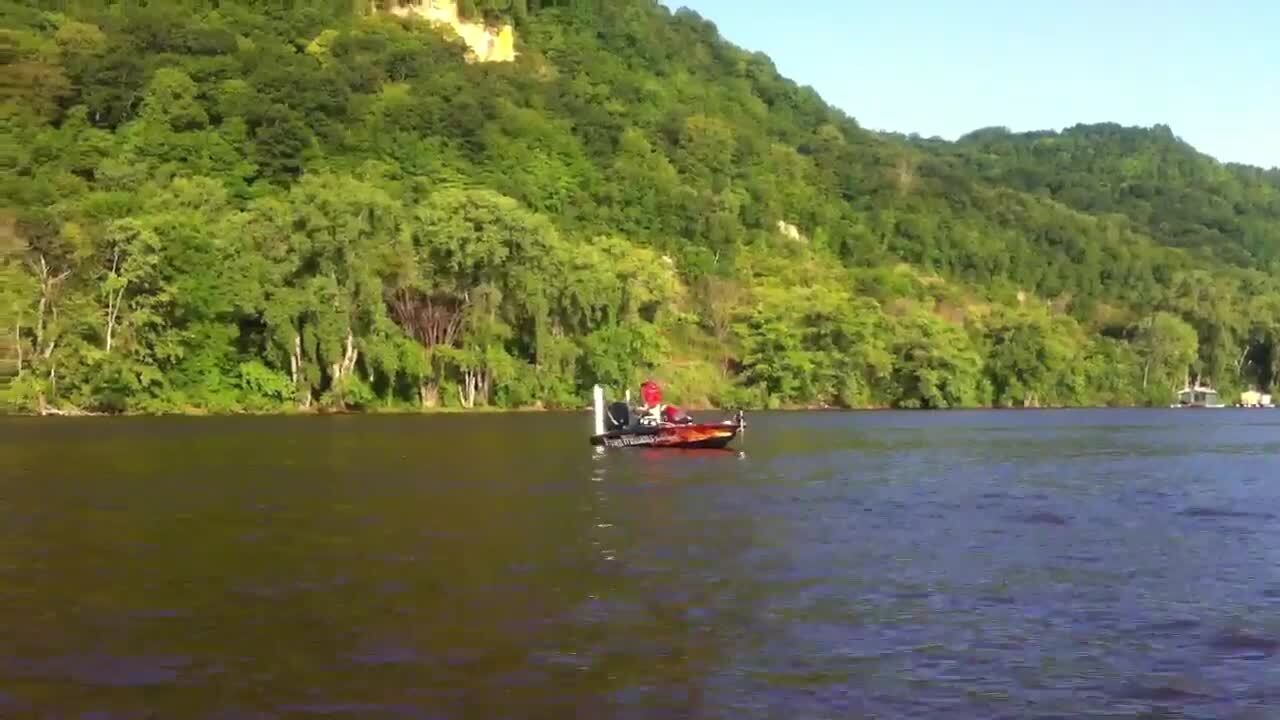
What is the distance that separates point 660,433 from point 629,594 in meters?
37.1

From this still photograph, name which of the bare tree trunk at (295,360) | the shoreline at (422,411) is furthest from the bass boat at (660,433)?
the bare tree trunk at (295,360)

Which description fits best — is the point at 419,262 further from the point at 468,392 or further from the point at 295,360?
the point at 295,360

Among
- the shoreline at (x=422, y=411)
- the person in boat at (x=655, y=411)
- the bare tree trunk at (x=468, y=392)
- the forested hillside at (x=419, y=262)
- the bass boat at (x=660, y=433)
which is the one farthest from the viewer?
the bare tree trunk at (x=468, y=392)

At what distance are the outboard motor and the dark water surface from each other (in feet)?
43.9

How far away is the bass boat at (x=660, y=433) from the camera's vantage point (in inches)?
2295

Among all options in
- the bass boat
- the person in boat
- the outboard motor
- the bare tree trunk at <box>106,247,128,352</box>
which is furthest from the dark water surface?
the bare tree trunk at <box>106,247,128,352</box>

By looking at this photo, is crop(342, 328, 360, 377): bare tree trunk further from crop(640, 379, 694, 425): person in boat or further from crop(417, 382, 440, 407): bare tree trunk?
crop(640, 379, 694, 425): person in boat

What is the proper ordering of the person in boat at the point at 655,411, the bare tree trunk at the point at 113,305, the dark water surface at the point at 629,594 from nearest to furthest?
the dark water surface at the point at 629,594
the person in boat at the point at 655,411
the bare tree trunk at the point at 113,305

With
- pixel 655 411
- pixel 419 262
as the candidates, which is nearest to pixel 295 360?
pixel 419 262

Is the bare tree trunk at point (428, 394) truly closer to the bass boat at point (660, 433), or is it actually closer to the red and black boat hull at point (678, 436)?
the bass boat at point (660, 433)

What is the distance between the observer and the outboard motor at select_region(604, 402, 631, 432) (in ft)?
198

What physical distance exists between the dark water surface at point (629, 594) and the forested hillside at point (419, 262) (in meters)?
51.7

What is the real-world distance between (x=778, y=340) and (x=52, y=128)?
256 ft

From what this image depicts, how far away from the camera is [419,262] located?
104m
